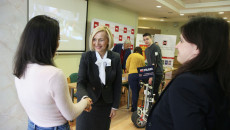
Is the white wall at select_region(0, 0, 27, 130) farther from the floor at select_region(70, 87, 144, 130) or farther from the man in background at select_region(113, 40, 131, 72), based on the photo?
the man in background at select_region(113, 40, 131, 72)

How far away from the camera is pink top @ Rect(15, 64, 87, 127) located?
858 millimetres

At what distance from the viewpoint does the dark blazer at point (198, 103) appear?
65cm

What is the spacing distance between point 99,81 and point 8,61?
168cm

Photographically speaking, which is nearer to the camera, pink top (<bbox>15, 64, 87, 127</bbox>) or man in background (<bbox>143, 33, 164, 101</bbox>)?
pink top (<bbox>15, 64, 87, 127</bbox>)

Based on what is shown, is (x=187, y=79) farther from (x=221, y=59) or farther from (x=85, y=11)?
(x=85, y=11)

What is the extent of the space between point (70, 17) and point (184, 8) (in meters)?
4.49

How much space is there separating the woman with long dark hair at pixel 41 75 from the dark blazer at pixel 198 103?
56 cm

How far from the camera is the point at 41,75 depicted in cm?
86

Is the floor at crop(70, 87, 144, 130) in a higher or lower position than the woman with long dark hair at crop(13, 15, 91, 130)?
lower

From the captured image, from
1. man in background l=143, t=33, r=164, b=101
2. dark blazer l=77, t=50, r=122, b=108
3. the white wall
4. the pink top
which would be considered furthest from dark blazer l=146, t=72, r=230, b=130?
man in background l=143, t=33, r=164, b=101

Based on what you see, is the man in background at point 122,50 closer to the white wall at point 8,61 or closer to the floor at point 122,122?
the floor at point 122,122

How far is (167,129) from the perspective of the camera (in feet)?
2.56

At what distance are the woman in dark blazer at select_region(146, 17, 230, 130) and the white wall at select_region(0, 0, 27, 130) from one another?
95.0 inches

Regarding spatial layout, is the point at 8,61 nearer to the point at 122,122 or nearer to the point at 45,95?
the point at 45,95
